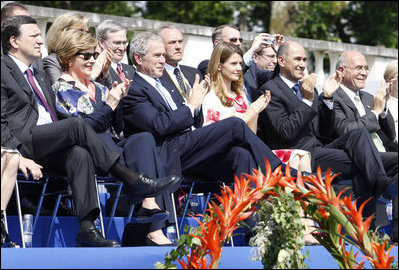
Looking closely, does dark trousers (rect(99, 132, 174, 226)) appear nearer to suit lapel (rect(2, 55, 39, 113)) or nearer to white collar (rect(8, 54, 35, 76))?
suit lapel (rect(2, 55, 39, 113))

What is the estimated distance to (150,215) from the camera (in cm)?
570

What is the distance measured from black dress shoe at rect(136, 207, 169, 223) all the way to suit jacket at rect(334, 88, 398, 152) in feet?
7.70

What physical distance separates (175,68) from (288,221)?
3.79 metres

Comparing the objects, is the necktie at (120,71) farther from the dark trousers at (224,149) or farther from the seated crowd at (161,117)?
the dark trousers at (224,149)

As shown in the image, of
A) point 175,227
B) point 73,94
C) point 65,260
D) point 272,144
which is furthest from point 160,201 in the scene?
point 65,260

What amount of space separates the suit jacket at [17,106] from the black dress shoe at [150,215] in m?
0.81

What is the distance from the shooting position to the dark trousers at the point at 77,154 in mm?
5234

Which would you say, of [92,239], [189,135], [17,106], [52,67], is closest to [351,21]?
[189,135]

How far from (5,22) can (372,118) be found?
330 centimetres

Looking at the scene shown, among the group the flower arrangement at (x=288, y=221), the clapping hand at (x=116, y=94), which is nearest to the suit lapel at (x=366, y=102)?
the clapping hand at (x=116, y=94)

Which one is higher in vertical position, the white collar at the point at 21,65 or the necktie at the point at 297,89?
the white collar at the point at 21,65

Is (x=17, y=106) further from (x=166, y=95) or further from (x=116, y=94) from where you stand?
(x=166, y=95)

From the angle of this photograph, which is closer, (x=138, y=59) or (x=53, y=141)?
(x=53, y=141)

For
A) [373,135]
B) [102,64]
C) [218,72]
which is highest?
[102,64]
